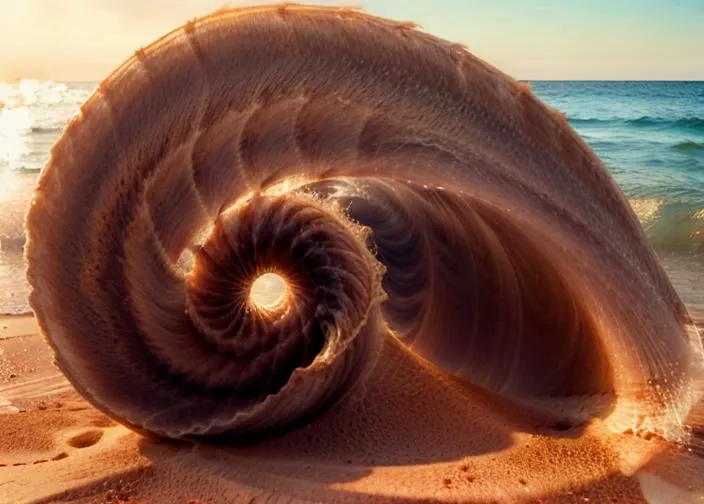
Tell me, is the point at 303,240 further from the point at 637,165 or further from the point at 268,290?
the point at 637,165

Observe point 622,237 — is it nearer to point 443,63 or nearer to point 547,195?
point 547,195

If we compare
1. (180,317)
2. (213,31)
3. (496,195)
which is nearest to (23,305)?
(180,317)

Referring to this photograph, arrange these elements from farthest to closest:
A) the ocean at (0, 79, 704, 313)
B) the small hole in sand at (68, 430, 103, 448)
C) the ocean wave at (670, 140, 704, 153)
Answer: the ocean wave at (670, 140, 704, 153), the ocean at (0, 79, 704, 313), the small hole in sand at (68, 430, 103, 448)

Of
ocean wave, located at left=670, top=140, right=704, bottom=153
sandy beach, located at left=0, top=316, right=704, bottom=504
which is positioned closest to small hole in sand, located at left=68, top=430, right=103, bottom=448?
sandy beach, located at left=0, top=316, right=704, bottom=504

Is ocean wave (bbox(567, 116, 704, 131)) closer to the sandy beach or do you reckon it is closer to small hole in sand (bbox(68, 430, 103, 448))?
the sandy beach

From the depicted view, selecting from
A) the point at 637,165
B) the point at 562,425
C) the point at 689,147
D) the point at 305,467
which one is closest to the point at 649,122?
the point at 689,147

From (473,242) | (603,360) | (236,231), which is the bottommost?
(603,360)

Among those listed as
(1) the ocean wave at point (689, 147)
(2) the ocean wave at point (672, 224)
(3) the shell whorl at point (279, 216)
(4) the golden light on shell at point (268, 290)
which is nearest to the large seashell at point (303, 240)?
(3) the shell whorl at point (279, 216)
